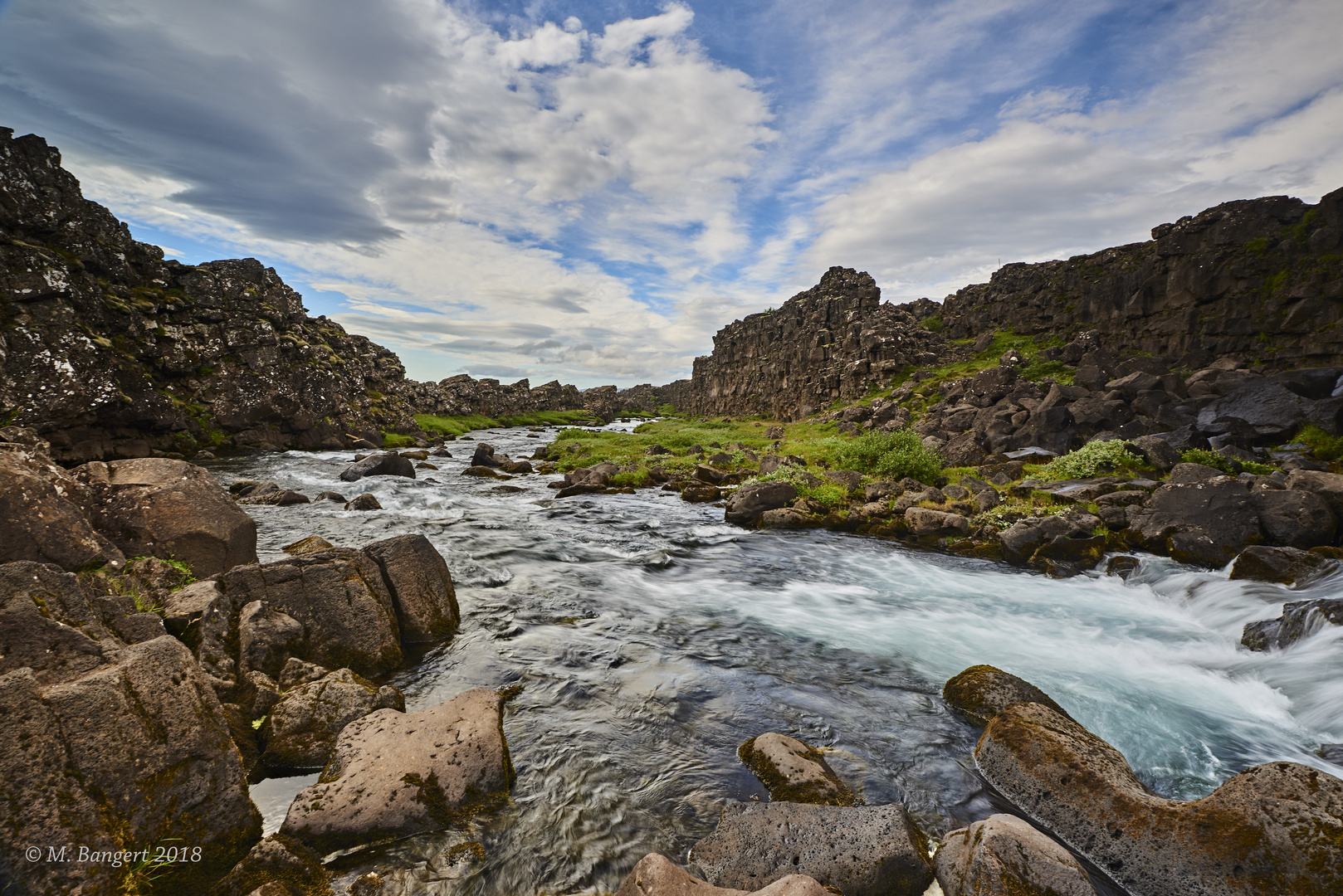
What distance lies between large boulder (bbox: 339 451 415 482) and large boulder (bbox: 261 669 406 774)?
29105 millimetres

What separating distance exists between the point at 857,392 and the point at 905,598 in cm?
6720

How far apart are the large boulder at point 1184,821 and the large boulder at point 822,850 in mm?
1853

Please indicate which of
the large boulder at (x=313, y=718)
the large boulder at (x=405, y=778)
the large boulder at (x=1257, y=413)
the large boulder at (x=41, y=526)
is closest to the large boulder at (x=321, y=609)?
the large boulder at (x=313, y=718)

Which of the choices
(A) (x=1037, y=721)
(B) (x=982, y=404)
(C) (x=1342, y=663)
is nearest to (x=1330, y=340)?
(B) (x=982, y=404)

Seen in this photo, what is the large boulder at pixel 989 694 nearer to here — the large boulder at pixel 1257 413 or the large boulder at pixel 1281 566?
the large boulder at pixel 1281 566

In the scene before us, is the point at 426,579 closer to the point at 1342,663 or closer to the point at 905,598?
the point at 905,598

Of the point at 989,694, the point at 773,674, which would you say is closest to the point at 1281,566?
the point at 989,694

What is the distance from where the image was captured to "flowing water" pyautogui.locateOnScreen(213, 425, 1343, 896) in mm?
6465

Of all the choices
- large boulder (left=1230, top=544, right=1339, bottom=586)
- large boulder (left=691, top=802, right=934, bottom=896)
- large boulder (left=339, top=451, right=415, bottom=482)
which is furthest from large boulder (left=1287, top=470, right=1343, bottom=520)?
large boulder (left=339, top=451, right=415, bottom=482)

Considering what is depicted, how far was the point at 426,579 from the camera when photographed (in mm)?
10883

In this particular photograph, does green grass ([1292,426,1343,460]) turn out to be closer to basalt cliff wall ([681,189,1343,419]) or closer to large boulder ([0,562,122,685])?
basalt cliff wall ([681,189,1343,419])

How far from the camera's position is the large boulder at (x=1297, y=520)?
1511 cm

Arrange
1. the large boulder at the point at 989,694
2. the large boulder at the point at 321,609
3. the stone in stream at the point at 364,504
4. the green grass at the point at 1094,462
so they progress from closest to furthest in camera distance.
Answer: the large boulder at the point at 321,609
the large boulder at the point at 989,694
the stone in stream at the point at 364,504
the green grass at the point at 1094,462

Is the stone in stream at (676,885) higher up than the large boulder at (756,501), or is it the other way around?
the large boulder at (756,501)
